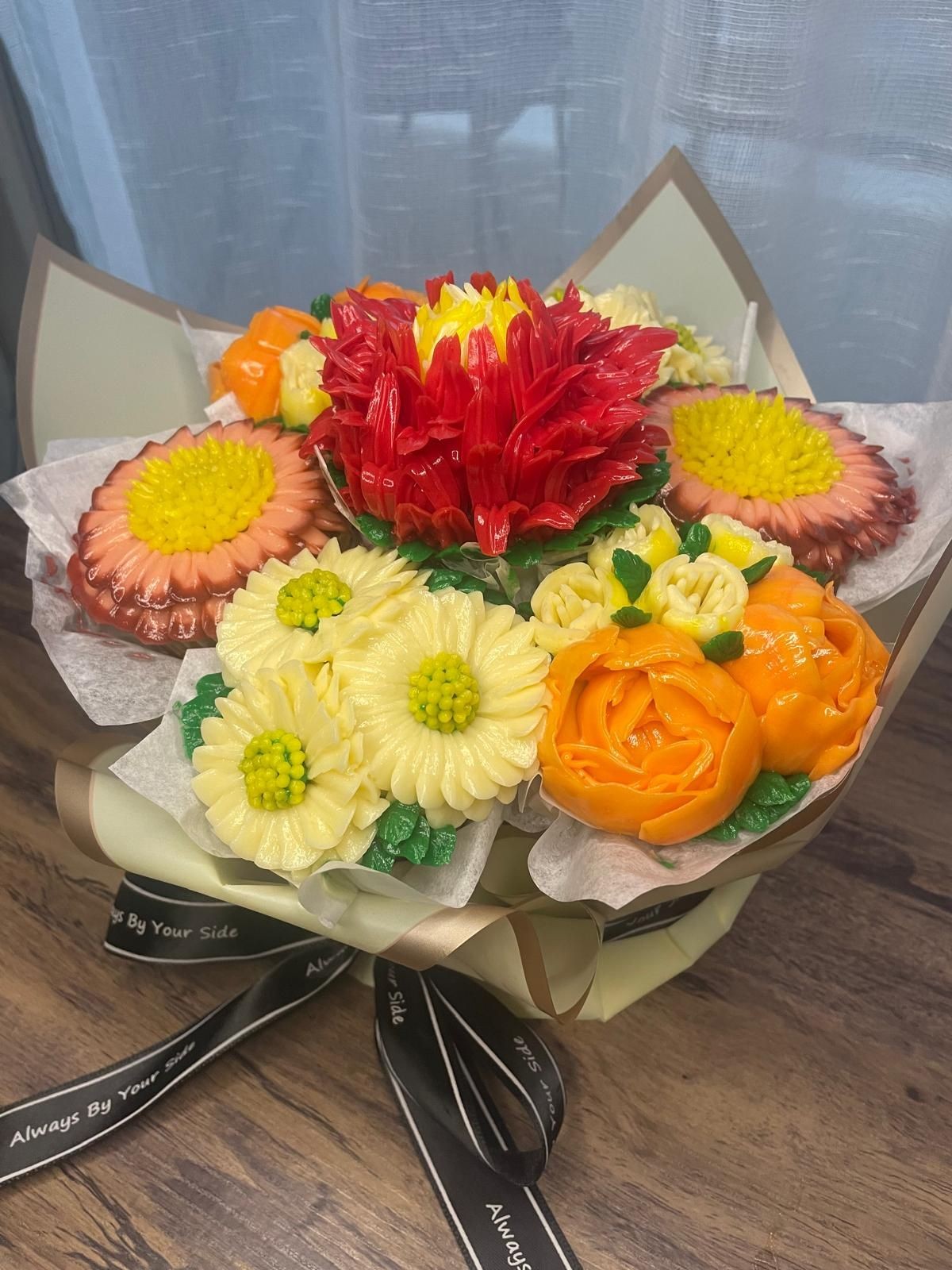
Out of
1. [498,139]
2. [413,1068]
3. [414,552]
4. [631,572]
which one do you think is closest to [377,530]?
[414,552]

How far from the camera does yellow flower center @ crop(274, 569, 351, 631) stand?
448 millimetres

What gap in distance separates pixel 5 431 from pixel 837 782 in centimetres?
97

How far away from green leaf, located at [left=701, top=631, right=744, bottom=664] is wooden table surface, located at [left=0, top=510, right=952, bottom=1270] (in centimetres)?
23

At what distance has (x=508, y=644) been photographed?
1.39 feet

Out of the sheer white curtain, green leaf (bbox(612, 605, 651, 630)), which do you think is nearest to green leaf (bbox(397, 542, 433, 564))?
green leaf (bbox(612, 605, 651, 630))

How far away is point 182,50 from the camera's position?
2.80 ft

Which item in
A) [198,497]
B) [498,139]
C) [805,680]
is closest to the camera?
[805,680]

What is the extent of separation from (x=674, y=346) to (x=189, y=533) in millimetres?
299

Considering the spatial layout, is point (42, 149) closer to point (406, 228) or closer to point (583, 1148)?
point (406, 228)

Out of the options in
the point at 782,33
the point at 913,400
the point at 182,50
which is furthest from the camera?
the point at 913,400

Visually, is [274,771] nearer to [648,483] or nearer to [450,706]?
[450,706]

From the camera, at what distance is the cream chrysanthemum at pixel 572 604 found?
0.43 m

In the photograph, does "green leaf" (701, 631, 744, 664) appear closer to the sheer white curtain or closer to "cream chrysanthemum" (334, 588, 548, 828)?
"cream chrysanthemum" (334, 588, 548, 828)

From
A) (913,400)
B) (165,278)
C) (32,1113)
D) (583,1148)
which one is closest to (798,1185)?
(583,1148)
